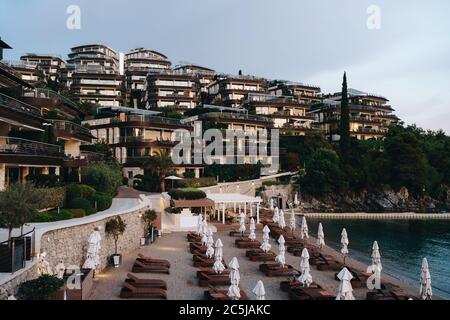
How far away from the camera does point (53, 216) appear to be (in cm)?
2052

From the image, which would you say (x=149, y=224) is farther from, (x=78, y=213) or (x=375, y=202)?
(x=375, y=202)

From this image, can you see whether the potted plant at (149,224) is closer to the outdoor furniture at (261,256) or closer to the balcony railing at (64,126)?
the outdoor furniture at (261,256)

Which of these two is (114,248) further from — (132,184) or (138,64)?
(138,64)

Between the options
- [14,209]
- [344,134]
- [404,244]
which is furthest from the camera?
[344,134]

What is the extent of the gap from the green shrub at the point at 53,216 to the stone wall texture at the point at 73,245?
2.21 m

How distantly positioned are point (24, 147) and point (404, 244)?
101 feet

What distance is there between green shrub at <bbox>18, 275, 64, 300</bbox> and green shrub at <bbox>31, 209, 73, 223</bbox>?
8176 mm

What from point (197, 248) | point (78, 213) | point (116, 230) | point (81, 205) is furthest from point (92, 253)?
point (197, 248)

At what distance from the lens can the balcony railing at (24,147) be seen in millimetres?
23967

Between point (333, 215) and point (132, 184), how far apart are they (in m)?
25.7

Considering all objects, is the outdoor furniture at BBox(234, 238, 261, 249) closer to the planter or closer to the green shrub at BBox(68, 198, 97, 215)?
the planter

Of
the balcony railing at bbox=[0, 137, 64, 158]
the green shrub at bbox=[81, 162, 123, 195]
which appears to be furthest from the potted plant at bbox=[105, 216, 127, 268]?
the green shrub at bbox=[81, 162, 123, 195]

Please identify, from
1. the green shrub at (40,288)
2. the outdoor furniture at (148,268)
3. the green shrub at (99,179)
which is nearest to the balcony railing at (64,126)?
the green shrub at (99,179)

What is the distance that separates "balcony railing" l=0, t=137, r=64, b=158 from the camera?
23967 millimetres
